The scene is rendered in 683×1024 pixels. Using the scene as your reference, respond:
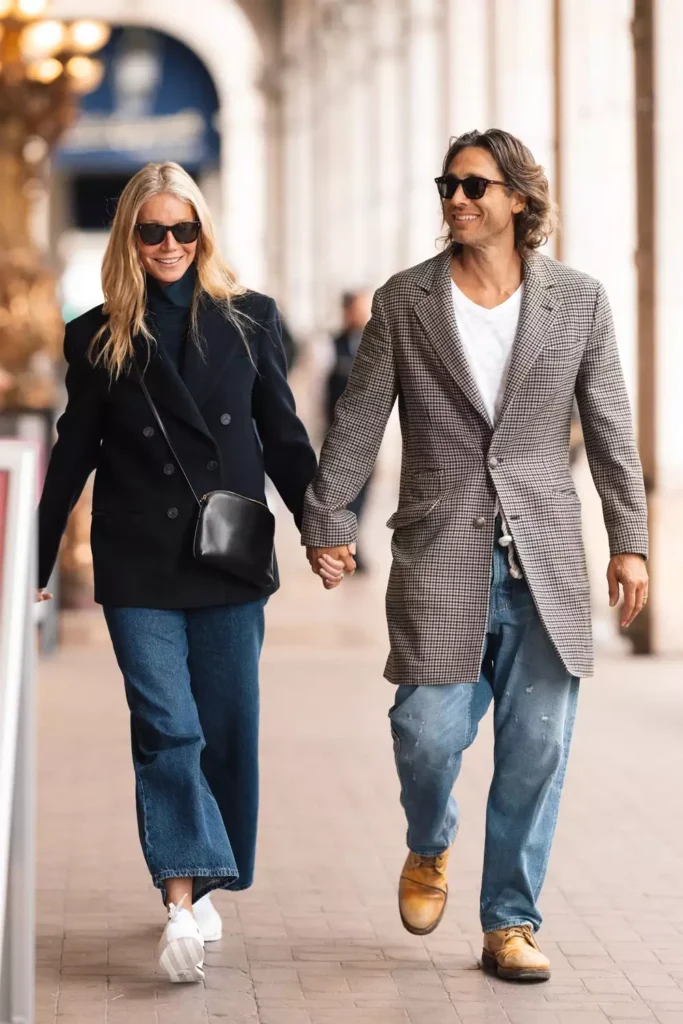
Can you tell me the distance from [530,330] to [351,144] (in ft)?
81.1

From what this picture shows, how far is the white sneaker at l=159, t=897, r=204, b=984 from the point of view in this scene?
4.30m

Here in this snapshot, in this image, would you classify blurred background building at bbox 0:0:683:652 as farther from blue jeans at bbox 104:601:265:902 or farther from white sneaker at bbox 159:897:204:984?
white sneaker at bbox 159:897:204:984

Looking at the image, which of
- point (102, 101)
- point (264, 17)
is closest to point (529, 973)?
point (264, 17)

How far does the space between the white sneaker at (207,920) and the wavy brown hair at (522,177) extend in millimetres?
1758

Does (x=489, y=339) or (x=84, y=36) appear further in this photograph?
(x=84, y=36)

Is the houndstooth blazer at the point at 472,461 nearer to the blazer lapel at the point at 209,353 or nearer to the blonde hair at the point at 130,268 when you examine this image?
the blazer lapel at the point at 209,353

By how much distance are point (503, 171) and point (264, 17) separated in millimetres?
34418

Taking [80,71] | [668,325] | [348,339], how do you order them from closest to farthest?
[668,325], [348,339], [80,71]

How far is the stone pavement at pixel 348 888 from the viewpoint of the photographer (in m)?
4.23

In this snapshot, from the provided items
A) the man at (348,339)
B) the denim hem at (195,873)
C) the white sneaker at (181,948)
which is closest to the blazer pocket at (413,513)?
the denim hem at (195,873)

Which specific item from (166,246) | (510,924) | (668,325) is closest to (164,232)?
(166,246)

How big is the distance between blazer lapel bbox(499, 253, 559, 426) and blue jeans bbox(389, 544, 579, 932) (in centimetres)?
38

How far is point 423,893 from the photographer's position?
450 cm

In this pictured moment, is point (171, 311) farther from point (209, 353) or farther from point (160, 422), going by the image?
point (160, 422)
